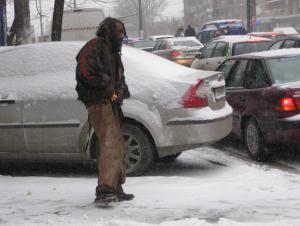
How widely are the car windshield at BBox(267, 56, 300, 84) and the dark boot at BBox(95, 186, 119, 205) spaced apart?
341 cm

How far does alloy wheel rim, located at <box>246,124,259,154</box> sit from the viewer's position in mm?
8242

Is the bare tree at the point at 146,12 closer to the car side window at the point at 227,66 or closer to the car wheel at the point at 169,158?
the car side window at the point at 227,66

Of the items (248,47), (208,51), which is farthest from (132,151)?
(208,51)

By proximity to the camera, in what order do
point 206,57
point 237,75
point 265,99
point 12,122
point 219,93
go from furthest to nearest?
1. point 206,57
2. point 237,75
3. point 265,99
4. point 219,93
5. point 12,122

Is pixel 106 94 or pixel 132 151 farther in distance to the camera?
pixel 132 151

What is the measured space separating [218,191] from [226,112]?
164cm

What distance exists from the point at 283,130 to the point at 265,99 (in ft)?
1.72

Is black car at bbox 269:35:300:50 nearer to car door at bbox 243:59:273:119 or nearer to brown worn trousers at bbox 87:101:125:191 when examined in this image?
car door at bbox 243:59:273:119

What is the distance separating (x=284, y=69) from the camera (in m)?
8.37

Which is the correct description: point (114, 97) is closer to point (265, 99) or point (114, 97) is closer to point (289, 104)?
point (289, 104)

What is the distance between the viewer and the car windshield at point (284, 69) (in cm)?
816

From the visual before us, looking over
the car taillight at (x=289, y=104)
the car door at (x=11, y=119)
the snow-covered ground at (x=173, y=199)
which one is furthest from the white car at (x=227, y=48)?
the car door at (x=11, y=119)

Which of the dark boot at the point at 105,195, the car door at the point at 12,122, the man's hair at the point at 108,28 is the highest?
the man's hair at the point at 108,28

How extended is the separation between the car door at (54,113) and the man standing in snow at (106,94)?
1.67m
